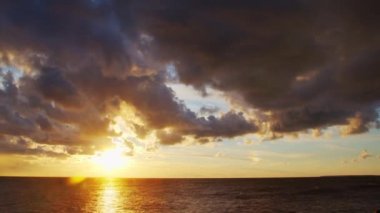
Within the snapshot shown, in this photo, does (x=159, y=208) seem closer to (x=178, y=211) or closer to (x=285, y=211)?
(x=178, y=211)

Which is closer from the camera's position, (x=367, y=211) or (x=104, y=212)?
(x=367, y=211)

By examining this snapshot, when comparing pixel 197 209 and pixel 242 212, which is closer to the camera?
pixel 242 212

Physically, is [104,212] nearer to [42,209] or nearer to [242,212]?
[42,209]

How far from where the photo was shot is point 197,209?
97188 mm

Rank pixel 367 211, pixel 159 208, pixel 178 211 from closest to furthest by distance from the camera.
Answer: pixel 367 211, pixel 178 211, pixel 159 208

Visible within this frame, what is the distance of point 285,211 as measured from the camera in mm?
90250

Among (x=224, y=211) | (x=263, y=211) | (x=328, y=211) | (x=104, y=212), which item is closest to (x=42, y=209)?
(x=104, y=212)

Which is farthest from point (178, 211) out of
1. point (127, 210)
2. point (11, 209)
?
point (11, 209)

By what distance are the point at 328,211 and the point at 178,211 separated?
1323 inches

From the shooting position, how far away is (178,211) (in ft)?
307

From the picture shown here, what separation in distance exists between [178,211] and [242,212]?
1488cm

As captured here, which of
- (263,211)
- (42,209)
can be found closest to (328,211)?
(263,211)

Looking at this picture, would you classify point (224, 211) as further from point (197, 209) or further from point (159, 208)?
point (159, 208)

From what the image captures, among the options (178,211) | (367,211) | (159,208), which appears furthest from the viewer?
(159,208)
